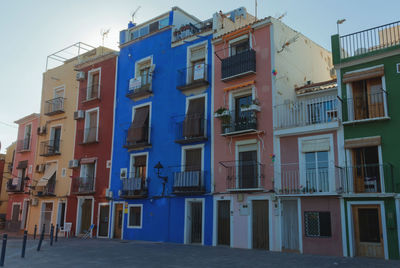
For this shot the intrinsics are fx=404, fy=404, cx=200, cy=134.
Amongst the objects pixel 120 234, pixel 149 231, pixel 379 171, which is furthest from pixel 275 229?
pixel 120 234

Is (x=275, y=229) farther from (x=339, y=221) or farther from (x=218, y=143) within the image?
(x=218, y=143)

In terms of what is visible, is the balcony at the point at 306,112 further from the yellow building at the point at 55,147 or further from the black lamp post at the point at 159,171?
the yellow building at the point at 55,147

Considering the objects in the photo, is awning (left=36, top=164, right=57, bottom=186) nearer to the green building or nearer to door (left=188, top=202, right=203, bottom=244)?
door (left=188, top=202, right=203, bottom=244)

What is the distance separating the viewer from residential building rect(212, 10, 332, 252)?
62.6ft

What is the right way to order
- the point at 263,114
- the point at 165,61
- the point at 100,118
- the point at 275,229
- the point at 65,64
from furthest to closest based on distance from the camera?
1. the point at 65,64
2. the point at 100,118
3. the point at 165,61
4. the point at 263,114
5. the point at 275,229

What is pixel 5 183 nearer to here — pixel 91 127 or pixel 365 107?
pixel 91 127

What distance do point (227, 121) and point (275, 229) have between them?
595 cm

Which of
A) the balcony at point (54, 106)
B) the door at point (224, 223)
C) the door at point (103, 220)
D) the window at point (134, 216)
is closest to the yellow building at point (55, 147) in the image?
the balcony at point (54, 106)

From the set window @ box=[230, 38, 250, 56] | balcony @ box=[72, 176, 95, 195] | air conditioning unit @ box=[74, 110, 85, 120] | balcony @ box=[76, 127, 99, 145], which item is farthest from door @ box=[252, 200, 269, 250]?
air conditioning unit @ box=[74, 110, 85, 120]

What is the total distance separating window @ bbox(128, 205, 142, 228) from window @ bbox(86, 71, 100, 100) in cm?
893

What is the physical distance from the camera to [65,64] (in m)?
32.9

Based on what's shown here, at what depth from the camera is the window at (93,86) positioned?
29484 millimetres

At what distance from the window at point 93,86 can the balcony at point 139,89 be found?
395 centimetres

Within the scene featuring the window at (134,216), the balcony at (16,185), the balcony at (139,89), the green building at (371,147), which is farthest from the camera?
the balcony at (16,185)
